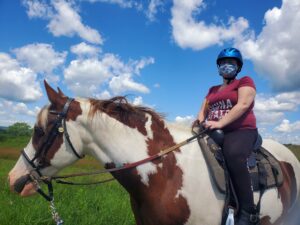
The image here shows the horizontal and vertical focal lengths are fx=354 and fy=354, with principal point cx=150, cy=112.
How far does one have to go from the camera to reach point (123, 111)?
153 inches

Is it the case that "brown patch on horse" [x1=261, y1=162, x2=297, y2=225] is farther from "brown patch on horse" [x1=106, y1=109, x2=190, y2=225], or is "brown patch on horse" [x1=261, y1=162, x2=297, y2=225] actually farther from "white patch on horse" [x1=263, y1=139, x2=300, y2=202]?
"brown patch on horse" [x1=106, y1=109, x2=190, y2=225]

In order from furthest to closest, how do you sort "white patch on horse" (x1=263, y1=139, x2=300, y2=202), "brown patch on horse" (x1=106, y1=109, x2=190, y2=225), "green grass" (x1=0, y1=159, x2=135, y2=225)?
"green grass" (x1=0, y1=159, x2=135, y2=225) → "white patch on horse" (x1=263, y1=139, x2=300, y2=202) → "brown patch on horse" (x1=106, y1=109, x2=190, y2=225)

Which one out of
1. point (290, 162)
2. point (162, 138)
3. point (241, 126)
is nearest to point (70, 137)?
point (162, 138)

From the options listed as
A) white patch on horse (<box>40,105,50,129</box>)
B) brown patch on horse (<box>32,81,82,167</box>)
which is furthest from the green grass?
white patch on horse (<box>40,105,50,129</box>)

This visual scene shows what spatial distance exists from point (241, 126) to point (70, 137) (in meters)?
1.87

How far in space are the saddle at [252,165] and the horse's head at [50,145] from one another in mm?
1379

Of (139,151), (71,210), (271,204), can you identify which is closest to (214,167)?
(139,151)

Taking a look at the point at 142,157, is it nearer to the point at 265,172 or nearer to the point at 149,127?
the point at 149,127

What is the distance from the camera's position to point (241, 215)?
364 cm

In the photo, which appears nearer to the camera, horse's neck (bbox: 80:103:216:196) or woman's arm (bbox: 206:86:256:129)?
horse's neck (bbox: 80:103:216:196)

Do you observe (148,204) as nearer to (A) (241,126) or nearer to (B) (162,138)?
(B) (162,138)

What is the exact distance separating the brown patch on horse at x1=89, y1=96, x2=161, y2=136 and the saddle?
67cm

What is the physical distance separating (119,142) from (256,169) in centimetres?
154

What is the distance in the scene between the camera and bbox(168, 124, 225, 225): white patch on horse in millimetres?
3521
